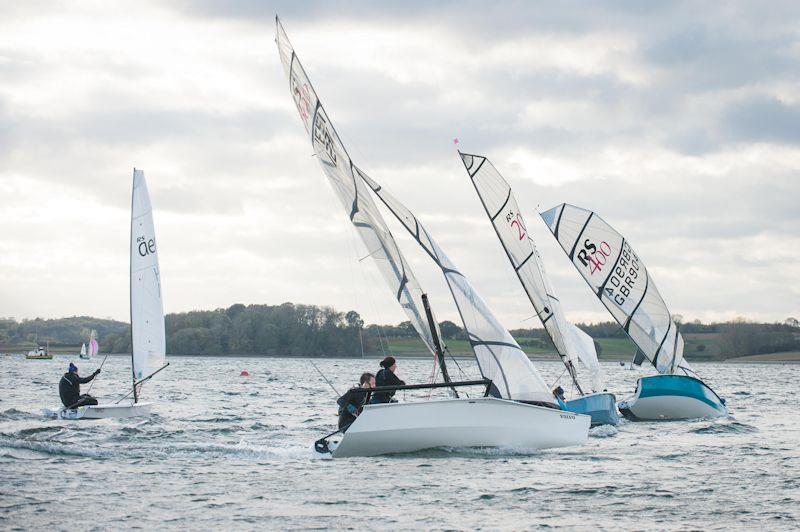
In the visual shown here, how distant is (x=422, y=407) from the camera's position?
15.1 metres

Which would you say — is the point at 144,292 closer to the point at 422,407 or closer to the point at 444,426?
the point at 422,407

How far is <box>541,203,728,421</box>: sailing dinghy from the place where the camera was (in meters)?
25.6

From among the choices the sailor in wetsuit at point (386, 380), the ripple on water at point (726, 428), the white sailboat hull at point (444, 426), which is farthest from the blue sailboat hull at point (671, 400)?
the sailor in wetsuit at point (386, 380)

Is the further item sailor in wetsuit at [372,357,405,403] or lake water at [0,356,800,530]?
sailor in wetsuit at [372,357,405,403]

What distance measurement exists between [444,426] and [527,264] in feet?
28.3

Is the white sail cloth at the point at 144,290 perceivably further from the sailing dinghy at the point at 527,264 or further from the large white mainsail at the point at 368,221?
the large white mainsail at the point at 368,221

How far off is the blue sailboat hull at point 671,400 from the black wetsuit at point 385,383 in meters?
11.2

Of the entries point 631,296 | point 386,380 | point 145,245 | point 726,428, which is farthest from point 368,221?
point 145,245

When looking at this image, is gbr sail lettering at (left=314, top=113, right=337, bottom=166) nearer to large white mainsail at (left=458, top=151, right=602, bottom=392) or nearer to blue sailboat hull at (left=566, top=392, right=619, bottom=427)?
large white mainsail at (left=458, top=151, right=602, bottom=392)

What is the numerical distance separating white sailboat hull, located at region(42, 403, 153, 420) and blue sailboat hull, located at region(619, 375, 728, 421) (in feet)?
42.0

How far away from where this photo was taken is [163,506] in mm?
12133

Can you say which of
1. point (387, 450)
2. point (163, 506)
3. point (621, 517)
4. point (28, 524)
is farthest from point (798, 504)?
point (28, 524)

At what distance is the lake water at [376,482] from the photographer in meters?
11.7

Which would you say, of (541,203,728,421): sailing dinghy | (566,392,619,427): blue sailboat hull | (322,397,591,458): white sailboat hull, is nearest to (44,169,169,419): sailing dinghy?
(541,203,728,421): sailing dinghy
